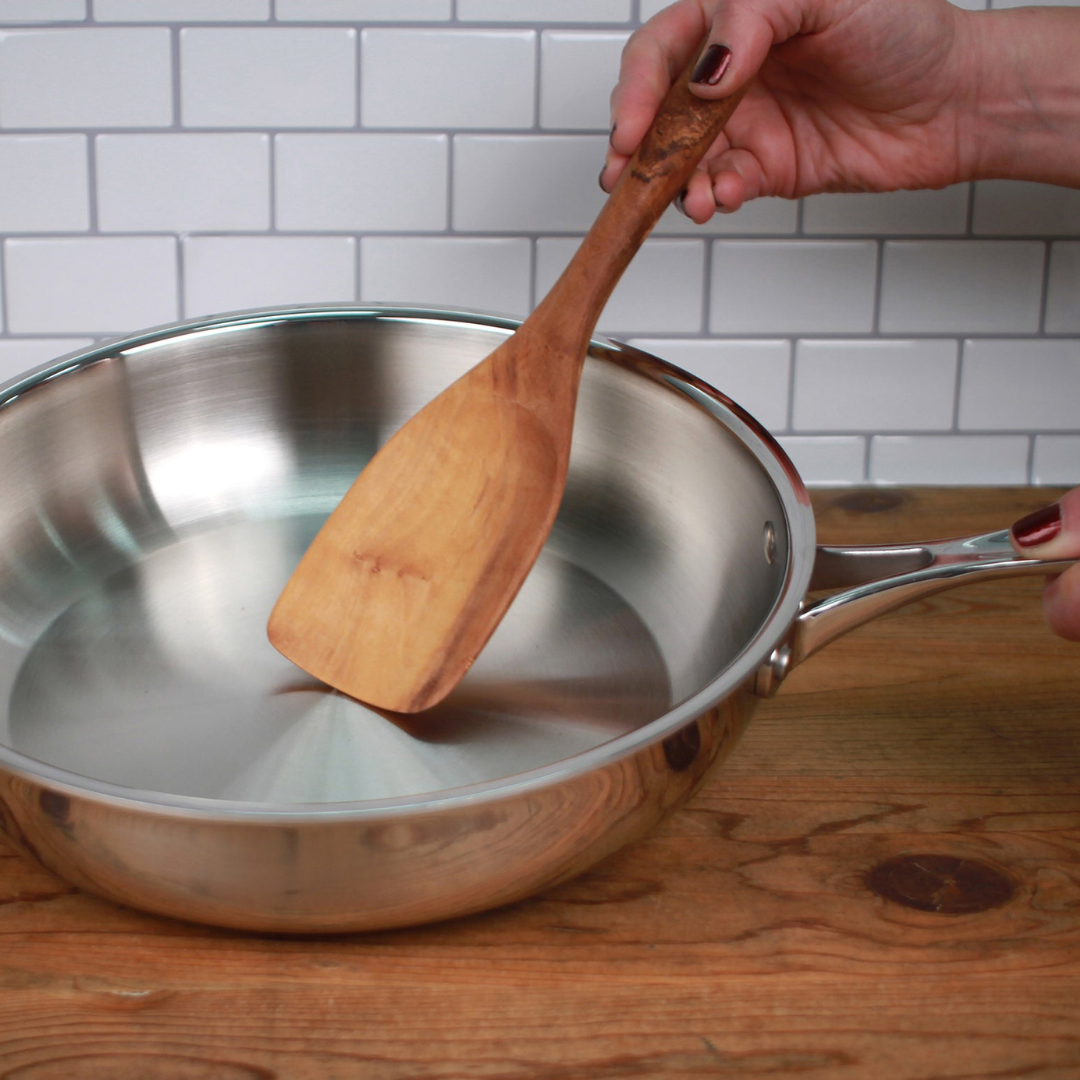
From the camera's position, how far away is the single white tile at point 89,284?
77 centimetres

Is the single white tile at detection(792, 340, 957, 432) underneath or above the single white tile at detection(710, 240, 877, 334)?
underneath

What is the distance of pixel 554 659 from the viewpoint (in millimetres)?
570

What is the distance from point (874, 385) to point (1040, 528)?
421 mm

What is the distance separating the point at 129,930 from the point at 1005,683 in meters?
0.45

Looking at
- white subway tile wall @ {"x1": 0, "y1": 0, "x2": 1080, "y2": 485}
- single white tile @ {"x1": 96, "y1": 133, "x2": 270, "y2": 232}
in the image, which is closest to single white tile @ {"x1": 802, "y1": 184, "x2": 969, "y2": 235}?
white subway tile wall @ {"x1": 0, "y1": 0, "x2": 1080, "y2": 485}

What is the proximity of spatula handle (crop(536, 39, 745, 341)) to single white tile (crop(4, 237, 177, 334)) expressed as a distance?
14.1 inches

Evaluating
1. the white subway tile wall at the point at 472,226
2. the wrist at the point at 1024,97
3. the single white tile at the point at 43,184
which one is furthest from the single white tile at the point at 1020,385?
the single white tile at the point at 43,184

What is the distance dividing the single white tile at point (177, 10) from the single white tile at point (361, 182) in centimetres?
8

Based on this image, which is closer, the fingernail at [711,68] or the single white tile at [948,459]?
the fingernail at [711,68]

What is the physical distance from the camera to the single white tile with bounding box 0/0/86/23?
707 mm

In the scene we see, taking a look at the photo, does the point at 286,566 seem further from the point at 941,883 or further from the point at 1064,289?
the point at 1064,289

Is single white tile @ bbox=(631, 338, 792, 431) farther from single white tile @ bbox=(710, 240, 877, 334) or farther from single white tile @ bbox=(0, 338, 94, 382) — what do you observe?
single white tile @ bbox=(0, 338, 94, 382)

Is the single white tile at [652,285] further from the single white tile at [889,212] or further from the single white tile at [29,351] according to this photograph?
the single white tile at [29,351]

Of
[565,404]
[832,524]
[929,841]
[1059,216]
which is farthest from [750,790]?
[1059,216]
